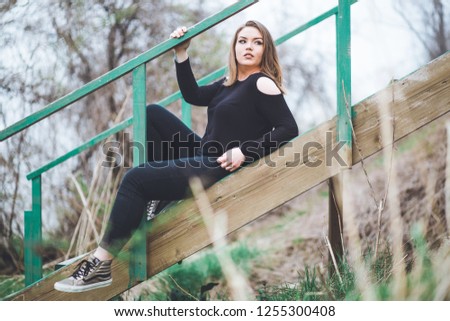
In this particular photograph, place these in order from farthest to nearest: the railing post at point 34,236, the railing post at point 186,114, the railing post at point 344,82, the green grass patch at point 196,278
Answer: the green grass patch at point 196,278
the railing post at point 186,114
the railing post at point 34,236
the railing post at point 344,82

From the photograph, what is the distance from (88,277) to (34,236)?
0.83 m

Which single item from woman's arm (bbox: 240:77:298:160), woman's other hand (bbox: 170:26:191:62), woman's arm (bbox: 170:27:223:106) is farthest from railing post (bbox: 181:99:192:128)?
woman's arm (bbox: 240:77:298:160)

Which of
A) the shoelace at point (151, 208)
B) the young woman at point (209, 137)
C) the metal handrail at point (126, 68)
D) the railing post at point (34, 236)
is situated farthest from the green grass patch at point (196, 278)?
the metal handrail at point (126, 68)

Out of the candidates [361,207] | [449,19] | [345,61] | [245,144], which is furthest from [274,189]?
[449,19]

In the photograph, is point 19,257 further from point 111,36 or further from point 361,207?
point 361,207

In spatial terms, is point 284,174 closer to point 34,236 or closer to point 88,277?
point 88,277

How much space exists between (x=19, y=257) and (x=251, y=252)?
187 centimetres

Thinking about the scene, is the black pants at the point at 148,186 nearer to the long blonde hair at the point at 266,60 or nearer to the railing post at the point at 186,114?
the long blonde hair at the point at 266,60

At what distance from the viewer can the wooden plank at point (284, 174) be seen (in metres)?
2.31

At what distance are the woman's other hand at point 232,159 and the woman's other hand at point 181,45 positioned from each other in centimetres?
48

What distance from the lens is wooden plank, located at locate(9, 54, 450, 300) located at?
2314 mm

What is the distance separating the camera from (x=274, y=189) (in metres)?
2.32

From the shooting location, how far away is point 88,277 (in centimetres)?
213

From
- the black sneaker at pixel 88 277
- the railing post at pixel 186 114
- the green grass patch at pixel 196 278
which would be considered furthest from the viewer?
the green grass patch at pixel 196 278
